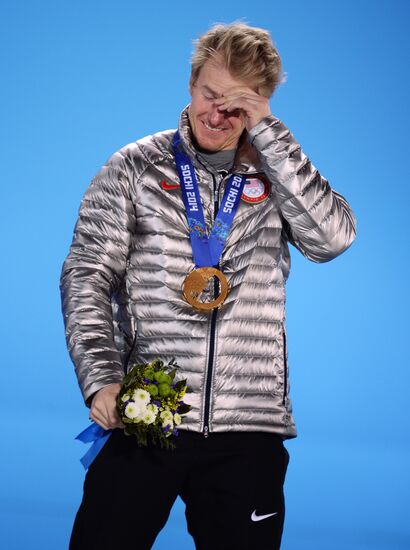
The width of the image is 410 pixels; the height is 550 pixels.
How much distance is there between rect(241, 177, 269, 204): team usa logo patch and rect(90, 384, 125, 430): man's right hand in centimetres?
67

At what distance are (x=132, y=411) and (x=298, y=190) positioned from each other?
76 cm

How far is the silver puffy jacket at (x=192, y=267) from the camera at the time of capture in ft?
8.50

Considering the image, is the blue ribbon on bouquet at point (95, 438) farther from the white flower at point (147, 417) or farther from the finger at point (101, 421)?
the white flower at point (147, 417)

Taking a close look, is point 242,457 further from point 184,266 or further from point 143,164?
point 143,164

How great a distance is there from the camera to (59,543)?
15.3 ft

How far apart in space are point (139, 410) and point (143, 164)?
2.43 ft

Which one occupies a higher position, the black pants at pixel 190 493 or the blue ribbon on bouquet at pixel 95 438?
the blue ribbon on bouquet at pixel 95 438

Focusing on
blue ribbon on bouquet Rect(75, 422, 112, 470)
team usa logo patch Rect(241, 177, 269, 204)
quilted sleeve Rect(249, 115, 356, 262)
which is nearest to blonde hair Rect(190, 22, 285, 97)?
quilted sleeve Rect(249, 115, 356, 262)

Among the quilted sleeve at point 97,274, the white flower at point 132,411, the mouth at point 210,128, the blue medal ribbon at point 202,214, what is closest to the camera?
the white flower at point 132,411

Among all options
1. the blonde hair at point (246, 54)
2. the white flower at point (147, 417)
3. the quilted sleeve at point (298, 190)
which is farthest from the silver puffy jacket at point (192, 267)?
the white flower at point (147, 417)

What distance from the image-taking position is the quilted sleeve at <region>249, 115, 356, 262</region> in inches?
104

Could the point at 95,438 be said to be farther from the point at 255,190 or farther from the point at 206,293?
the point at 255,190

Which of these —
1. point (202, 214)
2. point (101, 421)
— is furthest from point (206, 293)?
point (101, 421)

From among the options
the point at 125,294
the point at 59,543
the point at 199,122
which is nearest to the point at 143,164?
the point at 199,122
